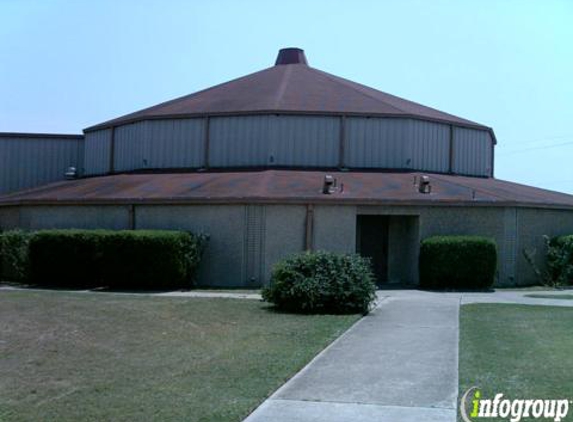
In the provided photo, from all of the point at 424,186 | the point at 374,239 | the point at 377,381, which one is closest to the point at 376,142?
the point at 424,186

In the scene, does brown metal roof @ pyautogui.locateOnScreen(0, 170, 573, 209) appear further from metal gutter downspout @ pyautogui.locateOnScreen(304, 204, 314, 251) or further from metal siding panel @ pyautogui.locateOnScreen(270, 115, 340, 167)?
metal siding panel @ pyautogui.locateOnScreen(270, 115, 340, 167)

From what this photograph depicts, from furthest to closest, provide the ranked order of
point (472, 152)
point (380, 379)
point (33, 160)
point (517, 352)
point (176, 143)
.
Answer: point (33, 160), point (472, 152), point (176, 143), point (517, 352), point (380, 379)

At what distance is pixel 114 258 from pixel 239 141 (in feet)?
26.9

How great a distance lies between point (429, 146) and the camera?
100 ft

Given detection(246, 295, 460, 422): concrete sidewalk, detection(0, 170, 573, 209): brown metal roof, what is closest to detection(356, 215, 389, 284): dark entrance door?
detection(0, 170, 573, 209): brown metal roof

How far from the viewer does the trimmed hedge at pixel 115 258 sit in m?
22.8

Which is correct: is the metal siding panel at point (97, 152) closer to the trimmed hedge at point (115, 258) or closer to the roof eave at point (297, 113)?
the roof eave at point (297, 113)

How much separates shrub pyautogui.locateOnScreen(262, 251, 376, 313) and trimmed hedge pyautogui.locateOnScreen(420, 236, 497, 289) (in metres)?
6.34

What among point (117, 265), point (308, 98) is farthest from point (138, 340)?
point (308, 98)

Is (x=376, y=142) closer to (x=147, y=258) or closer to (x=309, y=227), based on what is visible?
(x=309, y=227)

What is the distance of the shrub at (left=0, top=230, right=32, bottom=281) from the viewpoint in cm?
2492

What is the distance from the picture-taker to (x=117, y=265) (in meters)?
23.2

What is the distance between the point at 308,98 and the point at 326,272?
14986mm

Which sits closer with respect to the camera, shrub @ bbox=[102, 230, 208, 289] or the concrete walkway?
the concrete walkway
